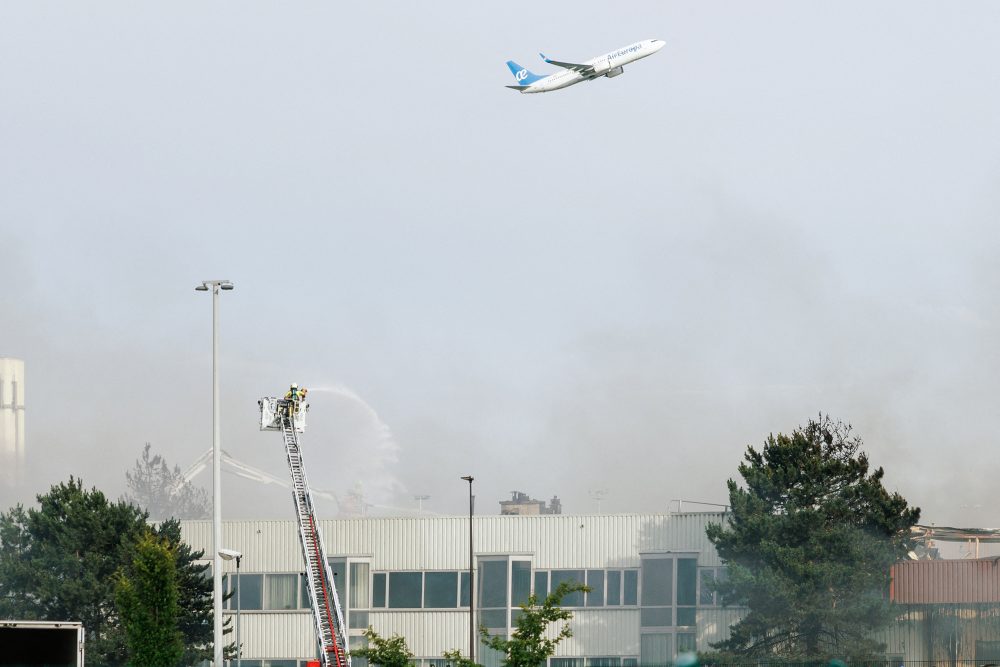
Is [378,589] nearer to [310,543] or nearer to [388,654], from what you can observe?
[310,543]

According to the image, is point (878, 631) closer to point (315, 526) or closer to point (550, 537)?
point (550, 537)

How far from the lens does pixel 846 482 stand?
216 ft

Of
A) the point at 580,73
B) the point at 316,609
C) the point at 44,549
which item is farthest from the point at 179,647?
the point at 580,73

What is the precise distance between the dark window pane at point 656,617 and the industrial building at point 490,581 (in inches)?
1.8

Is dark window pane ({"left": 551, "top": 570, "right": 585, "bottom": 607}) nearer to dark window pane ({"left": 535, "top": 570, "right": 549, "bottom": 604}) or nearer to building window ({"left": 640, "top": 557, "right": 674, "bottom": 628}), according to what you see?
dark window pane ({"left": 535, "top": 570, "right": 549, "bottom": 604})

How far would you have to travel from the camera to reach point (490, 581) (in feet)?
242

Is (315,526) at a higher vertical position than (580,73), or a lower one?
lower

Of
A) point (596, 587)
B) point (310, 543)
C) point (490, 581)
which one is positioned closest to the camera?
point (310, 543)

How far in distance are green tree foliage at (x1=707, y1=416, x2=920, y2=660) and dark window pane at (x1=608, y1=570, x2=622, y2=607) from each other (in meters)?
7.39

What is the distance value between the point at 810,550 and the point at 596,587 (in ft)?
41.3

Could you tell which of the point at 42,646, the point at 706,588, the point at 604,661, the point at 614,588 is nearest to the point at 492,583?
the point at 614,588

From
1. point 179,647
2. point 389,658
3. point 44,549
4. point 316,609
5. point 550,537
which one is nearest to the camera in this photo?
point 389,658

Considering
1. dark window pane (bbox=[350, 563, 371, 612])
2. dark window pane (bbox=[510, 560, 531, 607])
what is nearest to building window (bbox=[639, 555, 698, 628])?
dark window pane (bbox=[510, 560, 531, 607])

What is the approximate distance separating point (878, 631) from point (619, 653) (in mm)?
12476
